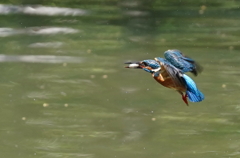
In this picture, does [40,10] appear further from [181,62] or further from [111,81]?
[181,62]

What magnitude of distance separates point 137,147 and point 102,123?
0.34ft

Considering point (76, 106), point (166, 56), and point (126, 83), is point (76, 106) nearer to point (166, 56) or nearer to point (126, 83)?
point (126, 83)

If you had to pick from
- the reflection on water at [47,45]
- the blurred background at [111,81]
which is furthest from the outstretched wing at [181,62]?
the reflection on water at [47,45]

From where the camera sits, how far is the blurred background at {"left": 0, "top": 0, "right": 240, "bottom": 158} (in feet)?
3.11

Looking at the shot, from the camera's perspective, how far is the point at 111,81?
0.98 metres

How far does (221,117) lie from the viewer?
97 cm

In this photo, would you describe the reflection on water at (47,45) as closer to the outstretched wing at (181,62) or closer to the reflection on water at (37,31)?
the reflection on water at (37,31)

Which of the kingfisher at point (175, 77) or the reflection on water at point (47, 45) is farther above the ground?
the kingfisher at point (175, 77)

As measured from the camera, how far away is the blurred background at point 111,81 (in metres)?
0.95

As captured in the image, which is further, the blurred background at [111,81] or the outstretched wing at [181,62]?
the blurred background at [111,81]

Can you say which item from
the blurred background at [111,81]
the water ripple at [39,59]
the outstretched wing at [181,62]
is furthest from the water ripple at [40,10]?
the outstretched wing at [181,62]

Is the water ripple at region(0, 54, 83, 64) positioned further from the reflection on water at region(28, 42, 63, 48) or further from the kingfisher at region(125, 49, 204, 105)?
the kingfisher at region(125, 49, 204, 105)

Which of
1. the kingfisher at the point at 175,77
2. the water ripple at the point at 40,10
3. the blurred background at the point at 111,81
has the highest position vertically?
the kingfisher at the point at 175,77

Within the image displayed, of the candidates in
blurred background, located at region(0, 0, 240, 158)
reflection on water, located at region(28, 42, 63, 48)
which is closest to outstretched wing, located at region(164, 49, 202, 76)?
blurred background, located at region(0, 0, 240, 158)
